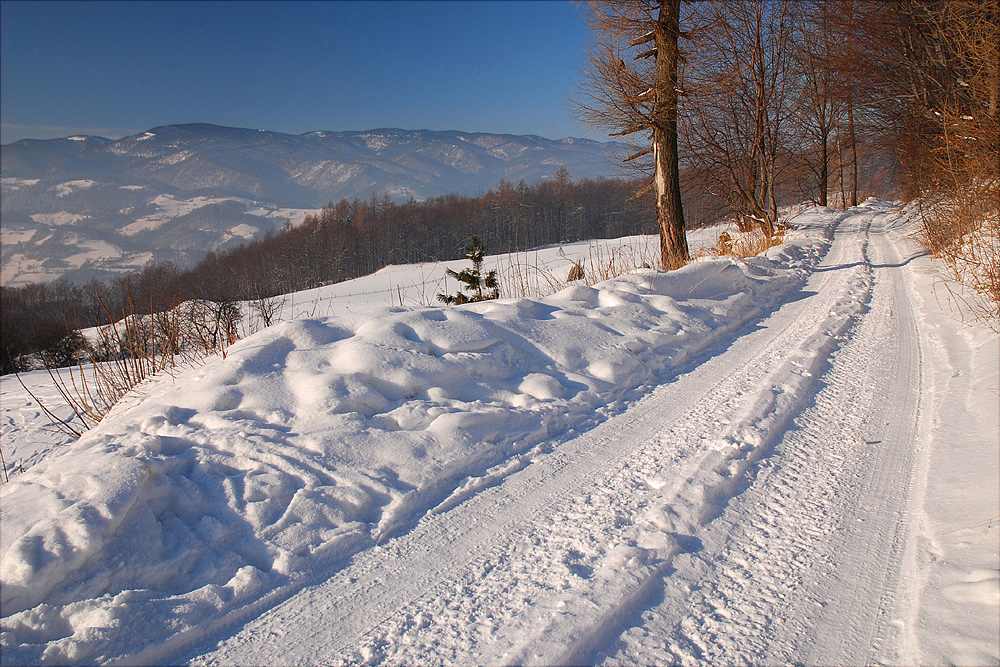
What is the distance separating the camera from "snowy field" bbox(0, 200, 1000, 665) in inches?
62.4

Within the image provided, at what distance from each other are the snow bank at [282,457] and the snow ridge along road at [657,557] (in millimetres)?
208

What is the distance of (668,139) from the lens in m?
8.39

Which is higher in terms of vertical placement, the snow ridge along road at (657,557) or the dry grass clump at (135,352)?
the dry grass clump at (135,352)

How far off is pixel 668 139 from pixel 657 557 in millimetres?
8042

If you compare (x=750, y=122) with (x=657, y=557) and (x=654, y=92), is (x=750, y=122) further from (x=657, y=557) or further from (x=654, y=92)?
(x=657, y=557)

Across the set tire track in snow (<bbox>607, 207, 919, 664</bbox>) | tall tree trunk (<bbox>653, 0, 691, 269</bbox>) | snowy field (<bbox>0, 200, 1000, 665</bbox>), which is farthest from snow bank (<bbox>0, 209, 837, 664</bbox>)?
tall tree trunk (<bbox>653, 0, 691, 269</bbox>)

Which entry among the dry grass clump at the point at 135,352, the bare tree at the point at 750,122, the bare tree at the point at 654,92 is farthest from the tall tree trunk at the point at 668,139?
the dry grass clump at the point at 135,352

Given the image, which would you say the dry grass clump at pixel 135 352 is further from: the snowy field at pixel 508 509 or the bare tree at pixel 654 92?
the bare tree at pixel 654 92

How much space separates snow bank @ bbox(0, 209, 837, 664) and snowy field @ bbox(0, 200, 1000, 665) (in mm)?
13

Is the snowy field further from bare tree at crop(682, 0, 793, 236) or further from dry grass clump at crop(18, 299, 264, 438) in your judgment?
bare tree at crop(682, 0, 793, 236)

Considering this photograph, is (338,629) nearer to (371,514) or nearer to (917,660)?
(371,514)

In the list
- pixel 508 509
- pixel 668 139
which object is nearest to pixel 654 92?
pixel 668 139

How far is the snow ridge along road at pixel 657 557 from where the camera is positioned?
5.09 ft

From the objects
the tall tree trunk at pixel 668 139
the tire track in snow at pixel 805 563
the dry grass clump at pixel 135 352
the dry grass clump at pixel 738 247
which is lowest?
the tire track in snow at pixel 805 563
